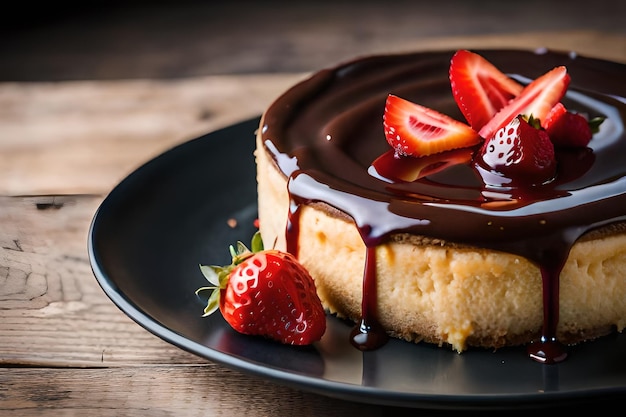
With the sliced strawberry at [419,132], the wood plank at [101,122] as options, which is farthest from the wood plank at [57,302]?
the sliced strawberry at [419,132]

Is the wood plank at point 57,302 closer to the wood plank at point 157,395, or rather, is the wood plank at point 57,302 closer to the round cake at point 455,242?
the wood plank at point 157,395

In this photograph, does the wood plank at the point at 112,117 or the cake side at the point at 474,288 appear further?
the wood plank at the point at 112,117

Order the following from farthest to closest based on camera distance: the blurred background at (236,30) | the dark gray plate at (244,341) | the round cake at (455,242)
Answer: the blurred background at (236,30) < the round cake at (455,242) < the dark gray plate at (244,341)

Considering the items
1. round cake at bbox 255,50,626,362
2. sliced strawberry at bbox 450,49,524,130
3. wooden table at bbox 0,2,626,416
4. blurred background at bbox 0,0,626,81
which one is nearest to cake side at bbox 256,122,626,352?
round cake at bbox 255,50,626,362

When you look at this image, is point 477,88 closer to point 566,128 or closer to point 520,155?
point 566,128

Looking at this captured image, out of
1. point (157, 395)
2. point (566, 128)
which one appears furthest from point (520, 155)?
point (157, 395)

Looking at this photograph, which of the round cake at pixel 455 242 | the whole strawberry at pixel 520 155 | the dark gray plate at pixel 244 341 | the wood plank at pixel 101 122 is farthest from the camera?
the wood plank at pixel 101 122

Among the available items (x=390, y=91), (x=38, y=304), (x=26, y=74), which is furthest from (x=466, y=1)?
(x=38, y=304)
